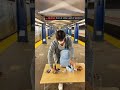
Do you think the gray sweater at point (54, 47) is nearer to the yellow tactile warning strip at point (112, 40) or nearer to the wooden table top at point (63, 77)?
the wooden table top at point (63, 77)

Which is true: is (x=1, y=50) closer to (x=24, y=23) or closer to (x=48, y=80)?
(x=24, y=23)

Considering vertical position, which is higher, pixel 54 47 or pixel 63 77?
pixel 54 47

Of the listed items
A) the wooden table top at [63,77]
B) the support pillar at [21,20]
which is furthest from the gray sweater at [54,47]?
the support pillar at [21,20]

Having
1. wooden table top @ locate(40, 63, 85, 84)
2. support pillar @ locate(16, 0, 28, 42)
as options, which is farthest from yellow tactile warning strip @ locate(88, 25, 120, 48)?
wooden table top @ locate(40, 63, 85, 84)

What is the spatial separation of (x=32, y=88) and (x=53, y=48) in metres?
1.80

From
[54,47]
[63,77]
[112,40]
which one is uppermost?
[112,40]

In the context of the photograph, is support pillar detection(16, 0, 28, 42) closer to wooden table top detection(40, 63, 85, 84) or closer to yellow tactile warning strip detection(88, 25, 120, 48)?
yellow tactile warning strip detection(88, 25, 120, 48)

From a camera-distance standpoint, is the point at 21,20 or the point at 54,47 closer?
the point at 21,20

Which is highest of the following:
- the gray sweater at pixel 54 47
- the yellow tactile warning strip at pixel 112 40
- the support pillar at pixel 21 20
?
the support pillar at pixel 21 20

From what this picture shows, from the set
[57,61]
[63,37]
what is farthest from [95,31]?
[57,61]

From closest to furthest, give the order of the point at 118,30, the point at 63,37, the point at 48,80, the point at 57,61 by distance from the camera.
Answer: the point at 118,30 → the point at 63,37 → the point at 48,80 → the point at 57,61

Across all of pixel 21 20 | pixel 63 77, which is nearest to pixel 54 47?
pixel 63 77

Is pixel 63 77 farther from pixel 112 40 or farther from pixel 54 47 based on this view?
pixel 112 40

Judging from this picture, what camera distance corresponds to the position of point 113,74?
62 centimetres
